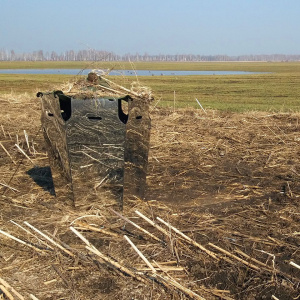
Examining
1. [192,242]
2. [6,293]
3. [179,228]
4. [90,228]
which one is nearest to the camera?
[6,293]

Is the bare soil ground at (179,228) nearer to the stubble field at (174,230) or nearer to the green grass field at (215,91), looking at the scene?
the stubble field at (174,230)

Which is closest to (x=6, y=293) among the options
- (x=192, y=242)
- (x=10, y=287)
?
(x=10, y=287)

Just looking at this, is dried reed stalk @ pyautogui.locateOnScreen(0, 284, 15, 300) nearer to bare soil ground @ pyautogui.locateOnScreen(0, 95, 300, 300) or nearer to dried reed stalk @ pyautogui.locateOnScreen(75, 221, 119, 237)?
bare soil ground @ pyautogui.locateOnScreen(0, 95, 300, 300)

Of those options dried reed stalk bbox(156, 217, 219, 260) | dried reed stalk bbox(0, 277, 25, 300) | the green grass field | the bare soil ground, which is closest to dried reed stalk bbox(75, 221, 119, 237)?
the bare soil ground

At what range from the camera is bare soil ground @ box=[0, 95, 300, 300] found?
11.2 feet

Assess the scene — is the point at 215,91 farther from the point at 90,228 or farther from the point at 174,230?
the point at 174,230

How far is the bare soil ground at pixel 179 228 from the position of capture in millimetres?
3414

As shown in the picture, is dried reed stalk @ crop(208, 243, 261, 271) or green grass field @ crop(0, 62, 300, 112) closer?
dried reed stalk @ crop(208, 243, 261, 271)

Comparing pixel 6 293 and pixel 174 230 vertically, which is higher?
pixel 174 230

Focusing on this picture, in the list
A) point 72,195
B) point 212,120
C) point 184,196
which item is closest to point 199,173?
point 184,196

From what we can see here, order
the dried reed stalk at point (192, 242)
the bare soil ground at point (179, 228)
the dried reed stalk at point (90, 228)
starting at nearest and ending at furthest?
the bare soil ground at point (179, 228)
the dried reed stalk at point (192, 242)
the dried reed stalk at point (90, 228)

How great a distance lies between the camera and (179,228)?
179 inches

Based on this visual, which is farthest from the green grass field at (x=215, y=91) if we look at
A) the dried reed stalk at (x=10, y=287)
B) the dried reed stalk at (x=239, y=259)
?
the dried reed stalk at (x=10, y=287)

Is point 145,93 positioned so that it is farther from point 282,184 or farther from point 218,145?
point 218,145
